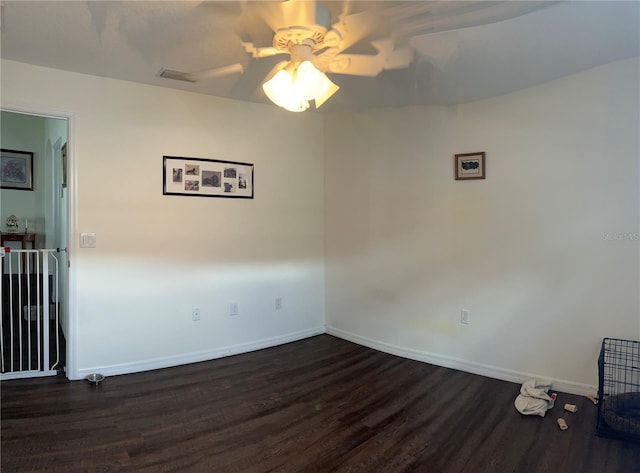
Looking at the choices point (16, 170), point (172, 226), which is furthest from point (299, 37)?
point (16, 170)

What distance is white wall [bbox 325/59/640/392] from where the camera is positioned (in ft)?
8.32

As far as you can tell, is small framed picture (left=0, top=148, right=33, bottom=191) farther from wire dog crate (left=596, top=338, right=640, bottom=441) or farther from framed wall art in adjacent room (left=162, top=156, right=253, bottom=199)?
wire dog crate (left=596, top=338, right=640, bottom=441)

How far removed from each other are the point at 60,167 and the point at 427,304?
3.93 metres

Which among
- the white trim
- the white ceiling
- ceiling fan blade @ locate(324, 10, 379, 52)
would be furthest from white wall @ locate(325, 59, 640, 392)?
the white trim

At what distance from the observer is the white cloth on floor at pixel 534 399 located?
7.88ft

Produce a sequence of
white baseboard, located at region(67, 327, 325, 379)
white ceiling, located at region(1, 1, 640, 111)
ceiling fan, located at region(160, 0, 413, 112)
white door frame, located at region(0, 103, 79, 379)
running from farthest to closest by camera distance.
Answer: white baseboard, located at region(67, 327, 325, 379), white door frame, located at region(0, 103, 79, 379), white ceiling, located at region(1, 1, 640, 111), ceiling fan, located at region(160, 0, 413, 112)

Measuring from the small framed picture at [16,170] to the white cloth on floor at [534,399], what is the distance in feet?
19.9

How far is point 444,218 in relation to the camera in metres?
3.28

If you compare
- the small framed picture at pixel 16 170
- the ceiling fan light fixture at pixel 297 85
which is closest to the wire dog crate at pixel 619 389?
the ceiling fan light fixture at pixel 297 85

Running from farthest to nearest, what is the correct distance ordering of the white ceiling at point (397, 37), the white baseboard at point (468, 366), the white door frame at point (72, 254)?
1. the white door frame at point (72, 254)
2. the white baseboard at point (468, 366)
3. the white ceiling at point (397, 37)

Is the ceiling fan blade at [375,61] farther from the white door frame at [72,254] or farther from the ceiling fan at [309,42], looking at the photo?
the white door frame at [72,254]

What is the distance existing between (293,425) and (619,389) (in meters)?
2.12

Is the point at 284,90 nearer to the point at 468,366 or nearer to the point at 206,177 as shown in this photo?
the point at 206,177

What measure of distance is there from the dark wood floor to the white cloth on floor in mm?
48
